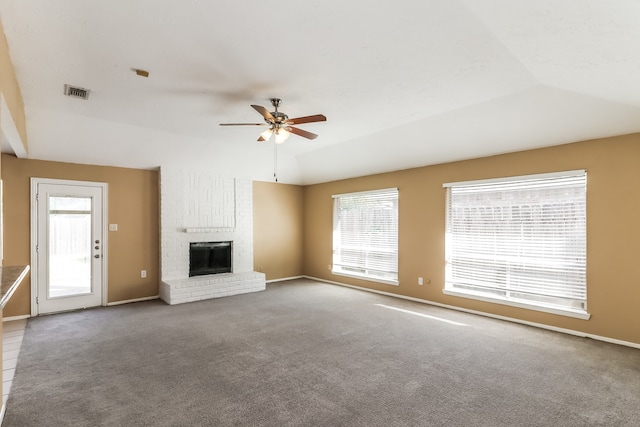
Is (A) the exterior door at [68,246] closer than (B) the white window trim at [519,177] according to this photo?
No

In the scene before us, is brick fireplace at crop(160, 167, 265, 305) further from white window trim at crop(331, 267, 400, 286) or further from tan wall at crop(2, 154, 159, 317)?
white window trim at crop(331, 267, 400, 286)

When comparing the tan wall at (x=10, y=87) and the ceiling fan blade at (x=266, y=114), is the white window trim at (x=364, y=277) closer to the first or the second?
the ceiling fan blade at (x=266, y=114)

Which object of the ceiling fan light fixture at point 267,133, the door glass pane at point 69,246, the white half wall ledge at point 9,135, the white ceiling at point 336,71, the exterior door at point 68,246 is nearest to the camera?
the white ceiling at point 336,71

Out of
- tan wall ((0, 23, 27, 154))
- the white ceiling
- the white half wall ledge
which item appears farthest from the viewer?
the white half wall ledge

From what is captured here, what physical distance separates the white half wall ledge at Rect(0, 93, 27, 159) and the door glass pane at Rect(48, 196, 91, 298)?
815mm

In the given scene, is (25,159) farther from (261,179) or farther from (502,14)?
(502,14)

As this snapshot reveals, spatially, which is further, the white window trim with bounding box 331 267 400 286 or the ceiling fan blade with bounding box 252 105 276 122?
the white window trim with bounding box 331 267 400 286

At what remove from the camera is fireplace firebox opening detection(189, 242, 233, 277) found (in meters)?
6.38

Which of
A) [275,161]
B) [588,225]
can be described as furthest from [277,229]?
[588,225]

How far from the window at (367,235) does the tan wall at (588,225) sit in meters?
0.25

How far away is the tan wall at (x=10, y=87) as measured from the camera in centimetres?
244

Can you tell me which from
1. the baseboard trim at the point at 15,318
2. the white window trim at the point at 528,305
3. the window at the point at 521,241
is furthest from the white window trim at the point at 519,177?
the baseboard trim at the point at 15,318

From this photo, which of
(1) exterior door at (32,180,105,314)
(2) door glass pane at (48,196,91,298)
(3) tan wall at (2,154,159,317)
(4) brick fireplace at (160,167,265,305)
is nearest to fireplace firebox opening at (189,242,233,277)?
(4) brick fireplace at (160,167,265,305)

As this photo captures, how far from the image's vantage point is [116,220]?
221 inches
